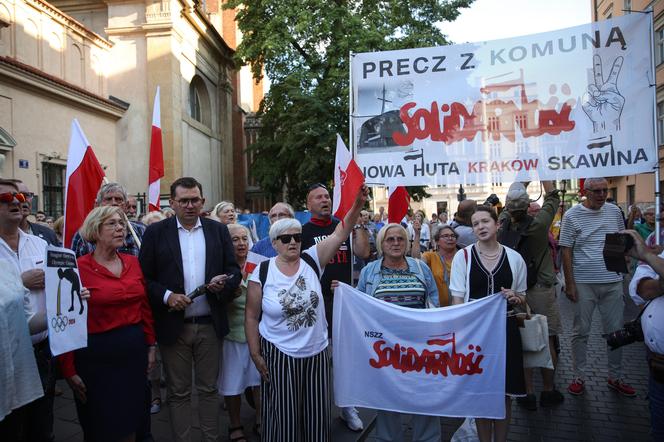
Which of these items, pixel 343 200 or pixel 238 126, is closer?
pixel 343 200

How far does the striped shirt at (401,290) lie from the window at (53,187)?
13782 millimetres

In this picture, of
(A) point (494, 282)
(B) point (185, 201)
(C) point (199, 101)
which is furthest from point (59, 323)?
(C) point (199, 101)

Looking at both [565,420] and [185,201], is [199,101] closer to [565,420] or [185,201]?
[185,201]

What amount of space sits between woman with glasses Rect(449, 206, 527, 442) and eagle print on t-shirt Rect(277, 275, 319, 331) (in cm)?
117

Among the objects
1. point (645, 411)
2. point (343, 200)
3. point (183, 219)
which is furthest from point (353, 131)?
point (645, 411)

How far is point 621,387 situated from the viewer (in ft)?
16.0

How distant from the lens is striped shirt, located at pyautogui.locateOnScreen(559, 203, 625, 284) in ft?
16.3

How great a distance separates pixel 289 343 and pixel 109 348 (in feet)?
3.96

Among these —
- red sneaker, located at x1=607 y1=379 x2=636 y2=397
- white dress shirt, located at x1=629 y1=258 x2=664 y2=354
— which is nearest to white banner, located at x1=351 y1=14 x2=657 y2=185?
white dress shirt, located at x1=629 y1=258 x2=664 y2=354

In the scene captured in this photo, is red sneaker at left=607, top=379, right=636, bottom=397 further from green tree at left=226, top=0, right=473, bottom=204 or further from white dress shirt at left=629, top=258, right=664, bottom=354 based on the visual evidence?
green tree at left=226, top=0, right=473, bottom=204

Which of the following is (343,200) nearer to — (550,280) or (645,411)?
(550,280)

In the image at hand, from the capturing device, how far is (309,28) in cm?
2003

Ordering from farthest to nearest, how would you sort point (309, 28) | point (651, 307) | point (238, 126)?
Result: point (238, 126) → point (309, 28) → point (651, 307)

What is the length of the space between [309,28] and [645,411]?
18871mm
